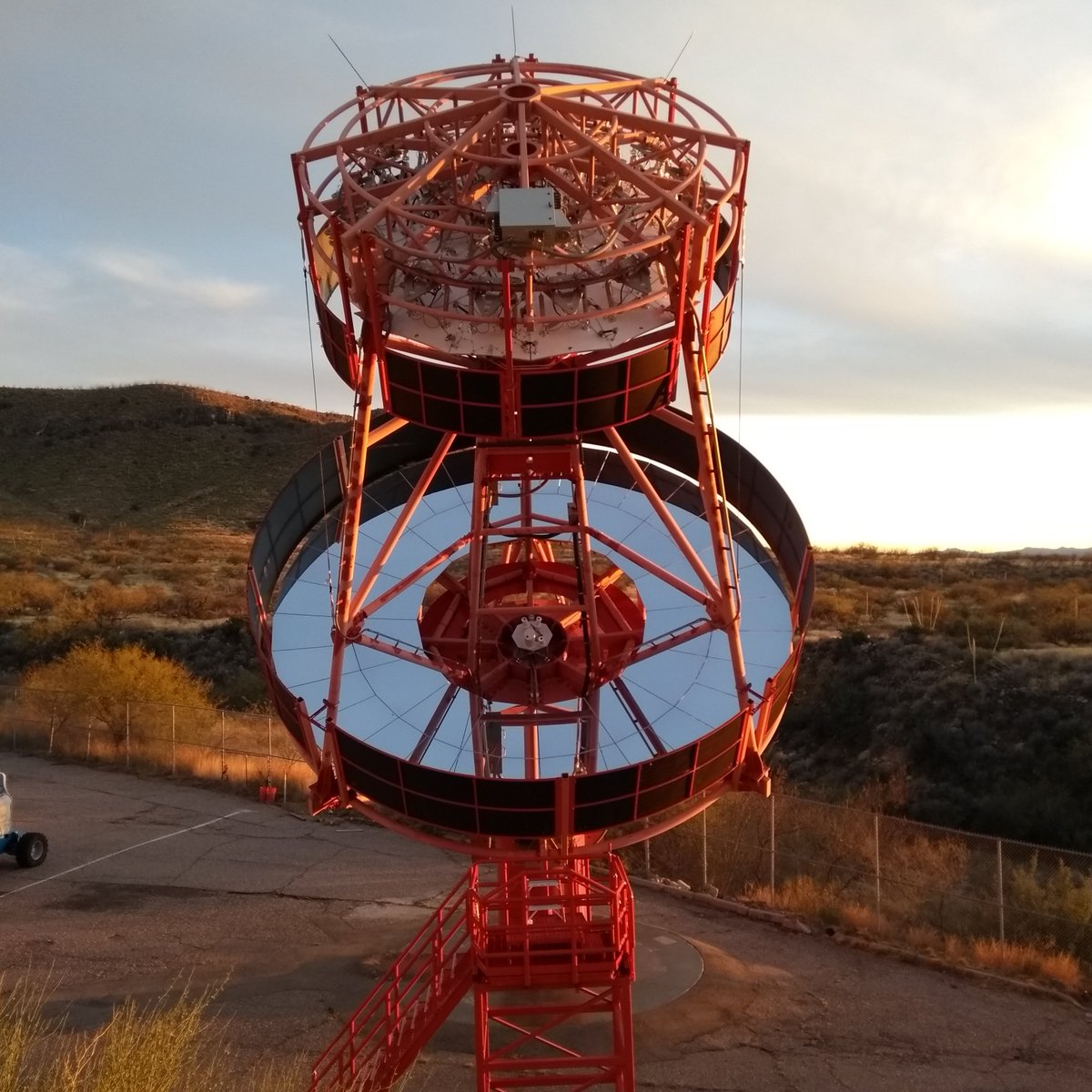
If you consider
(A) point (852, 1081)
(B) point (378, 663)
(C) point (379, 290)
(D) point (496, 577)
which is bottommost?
(A) point (852, 1081)

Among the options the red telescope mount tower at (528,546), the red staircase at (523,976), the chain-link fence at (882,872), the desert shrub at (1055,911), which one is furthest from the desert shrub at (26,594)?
the red staircase at (523,976)

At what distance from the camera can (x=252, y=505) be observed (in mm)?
98125

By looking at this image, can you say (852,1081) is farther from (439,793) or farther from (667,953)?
(439,793)

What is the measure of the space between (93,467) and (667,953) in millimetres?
91895

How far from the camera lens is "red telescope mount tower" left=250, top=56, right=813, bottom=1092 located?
513 inches

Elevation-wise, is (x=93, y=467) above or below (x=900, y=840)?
above

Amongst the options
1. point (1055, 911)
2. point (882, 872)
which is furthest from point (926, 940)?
point (882, 872)

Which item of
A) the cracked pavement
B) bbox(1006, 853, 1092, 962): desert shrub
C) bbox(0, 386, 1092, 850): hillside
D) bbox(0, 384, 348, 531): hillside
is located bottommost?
the cracked pavement

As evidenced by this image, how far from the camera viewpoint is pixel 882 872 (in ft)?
88.0

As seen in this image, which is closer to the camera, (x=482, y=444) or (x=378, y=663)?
(x=482, y=444)

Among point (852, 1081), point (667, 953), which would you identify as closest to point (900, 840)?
point (667, 953)

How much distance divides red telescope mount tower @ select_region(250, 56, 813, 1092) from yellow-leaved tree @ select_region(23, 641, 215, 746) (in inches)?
1005

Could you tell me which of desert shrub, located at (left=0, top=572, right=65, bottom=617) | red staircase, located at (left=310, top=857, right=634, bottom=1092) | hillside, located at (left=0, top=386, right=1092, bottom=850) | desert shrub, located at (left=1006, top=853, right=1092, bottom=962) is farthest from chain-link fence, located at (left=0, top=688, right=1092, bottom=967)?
desert shrub, located at (left=0, top=572, right=65, bottom=617)

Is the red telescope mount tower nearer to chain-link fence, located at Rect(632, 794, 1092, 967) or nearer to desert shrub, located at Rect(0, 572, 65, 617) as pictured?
chain-link fence, located at Rect(632, 794, 1092, 967)
